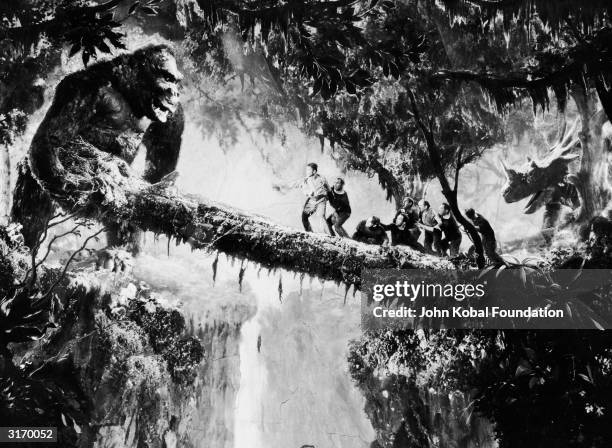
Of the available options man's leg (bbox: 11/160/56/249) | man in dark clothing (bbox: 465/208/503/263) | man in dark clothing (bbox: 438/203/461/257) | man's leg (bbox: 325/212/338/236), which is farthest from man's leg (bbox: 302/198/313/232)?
man's leg (bbox: 11/160/56/249)

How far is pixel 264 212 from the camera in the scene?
4.73 metres

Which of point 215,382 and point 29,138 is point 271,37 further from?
point 215,382

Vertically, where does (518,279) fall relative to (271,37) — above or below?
below

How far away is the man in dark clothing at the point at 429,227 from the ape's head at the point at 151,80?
201 cm

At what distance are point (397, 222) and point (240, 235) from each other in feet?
3.77

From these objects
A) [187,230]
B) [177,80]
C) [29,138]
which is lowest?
[187,230]

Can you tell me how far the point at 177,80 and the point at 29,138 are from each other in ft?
3.90

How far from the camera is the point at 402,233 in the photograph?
464 cm

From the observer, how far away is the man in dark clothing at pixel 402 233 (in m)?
4.62

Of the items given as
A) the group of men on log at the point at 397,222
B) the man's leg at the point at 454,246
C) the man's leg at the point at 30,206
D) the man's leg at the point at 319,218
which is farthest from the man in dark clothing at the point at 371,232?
the man's leg at the point at 30,206

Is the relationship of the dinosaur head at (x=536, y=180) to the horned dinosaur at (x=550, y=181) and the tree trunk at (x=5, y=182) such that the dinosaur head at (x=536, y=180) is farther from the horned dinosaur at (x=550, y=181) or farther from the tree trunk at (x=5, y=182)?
the tree trunk at (x=5, y=182)

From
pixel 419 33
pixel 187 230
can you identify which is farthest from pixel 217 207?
pixel 419 33

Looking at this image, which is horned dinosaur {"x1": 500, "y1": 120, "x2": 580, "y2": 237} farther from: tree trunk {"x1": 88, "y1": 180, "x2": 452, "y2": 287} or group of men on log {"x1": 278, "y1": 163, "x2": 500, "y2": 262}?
tree trunk {"x1": 88, "y1": 180, "x2": 452, "y2": 287}

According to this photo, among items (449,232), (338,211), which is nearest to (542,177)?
(449,232)
